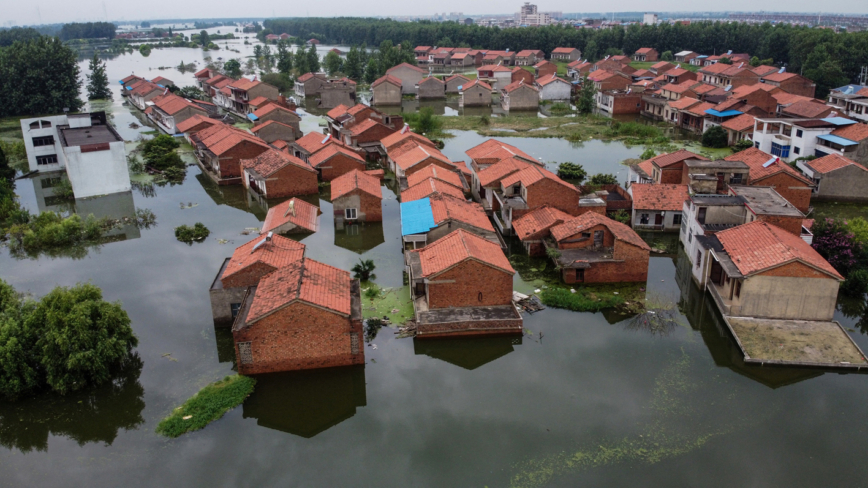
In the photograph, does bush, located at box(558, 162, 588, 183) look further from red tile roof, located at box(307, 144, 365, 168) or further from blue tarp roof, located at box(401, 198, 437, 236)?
blue tarp roof, located at box(401, 198, 437, 236)

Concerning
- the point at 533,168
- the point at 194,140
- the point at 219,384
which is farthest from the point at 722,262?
the point at 194,140

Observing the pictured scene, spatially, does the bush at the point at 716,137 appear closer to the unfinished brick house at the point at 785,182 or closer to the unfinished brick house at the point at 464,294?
the unfinished brick house at the point at 785,182

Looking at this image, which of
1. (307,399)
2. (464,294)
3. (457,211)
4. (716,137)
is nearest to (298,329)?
(307,399)

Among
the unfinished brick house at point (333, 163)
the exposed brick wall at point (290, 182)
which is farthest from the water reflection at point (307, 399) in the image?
the unfinished brick house at point (333, 163)

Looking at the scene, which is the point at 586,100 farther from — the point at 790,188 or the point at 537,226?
the point at 537,226

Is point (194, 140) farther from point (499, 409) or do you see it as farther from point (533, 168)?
point (499, 409)

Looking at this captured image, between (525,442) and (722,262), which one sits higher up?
(722,262)

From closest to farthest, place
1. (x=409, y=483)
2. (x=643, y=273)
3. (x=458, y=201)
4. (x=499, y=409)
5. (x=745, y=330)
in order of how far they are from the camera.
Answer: (x=409, y=483), (x=499, y=409), (x=745, y=330), (x=643, y=273), (x=458, y=201)
